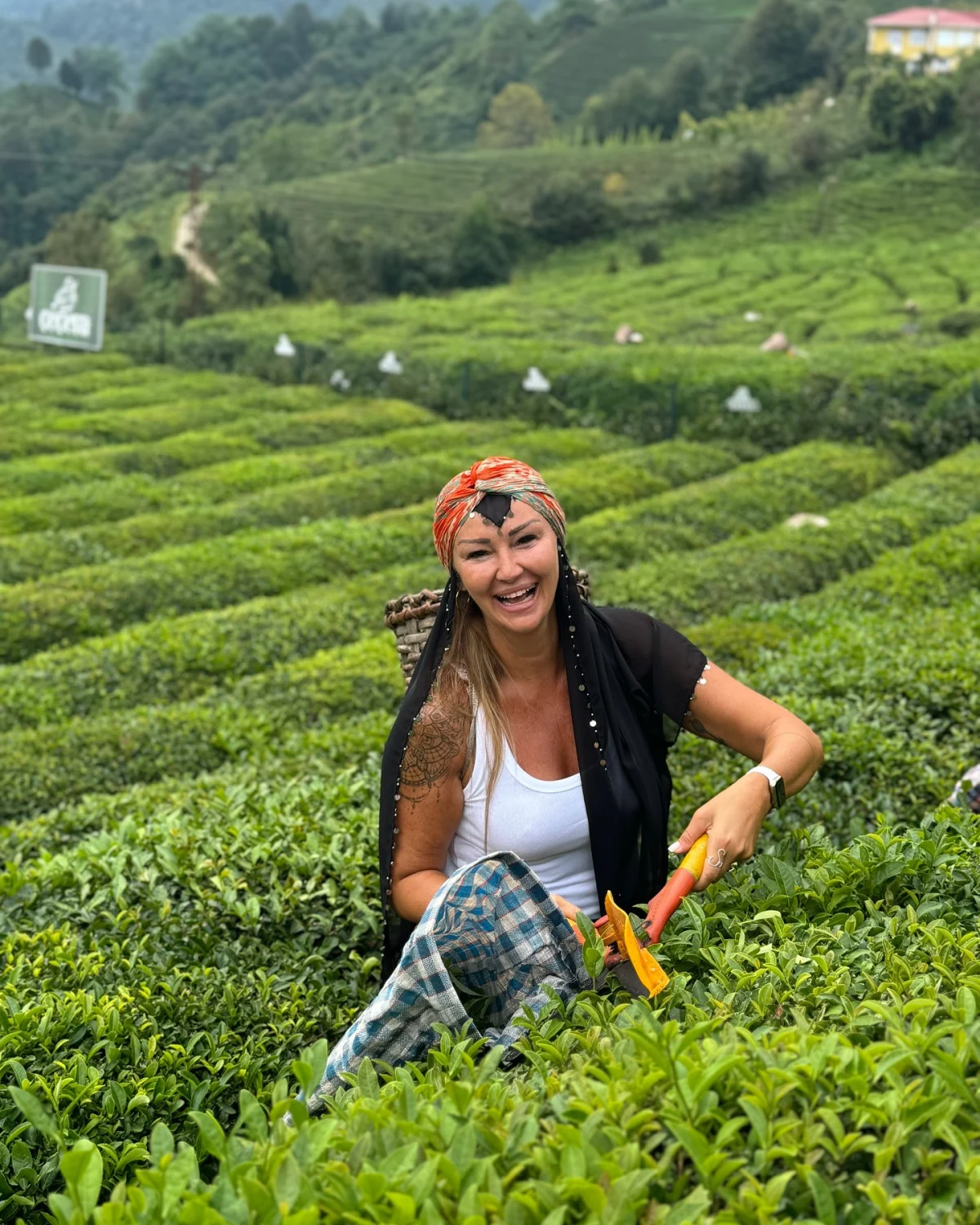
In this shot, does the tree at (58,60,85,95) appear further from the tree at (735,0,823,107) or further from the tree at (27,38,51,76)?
the tree at (735,0,823,107)

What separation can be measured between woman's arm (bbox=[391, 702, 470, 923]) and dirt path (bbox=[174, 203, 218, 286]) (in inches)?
1676

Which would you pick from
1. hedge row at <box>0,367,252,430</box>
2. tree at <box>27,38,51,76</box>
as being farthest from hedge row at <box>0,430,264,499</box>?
tree at <box>27,38,51,76</box>

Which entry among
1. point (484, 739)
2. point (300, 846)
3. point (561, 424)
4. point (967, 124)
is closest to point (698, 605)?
point (300, 846)

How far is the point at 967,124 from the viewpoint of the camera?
43.2 m

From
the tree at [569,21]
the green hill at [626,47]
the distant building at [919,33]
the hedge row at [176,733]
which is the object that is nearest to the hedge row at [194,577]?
the hedge row at [176,733]

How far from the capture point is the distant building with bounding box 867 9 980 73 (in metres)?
56.8

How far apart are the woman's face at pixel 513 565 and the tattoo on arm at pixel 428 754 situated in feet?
0.85

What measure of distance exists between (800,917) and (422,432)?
17.0 meters

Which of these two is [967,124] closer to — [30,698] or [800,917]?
[30,698]

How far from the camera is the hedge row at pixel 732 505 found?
1205 cm

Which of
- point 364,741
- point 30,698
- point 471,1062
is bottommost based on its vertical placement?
point 30,698

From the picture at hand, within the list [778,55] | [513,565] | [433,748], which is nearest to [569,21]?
[778,55]

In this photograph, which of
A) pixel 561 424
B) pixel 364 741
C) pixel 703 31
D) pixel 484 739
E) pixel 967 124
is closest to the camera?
pixel 484 739

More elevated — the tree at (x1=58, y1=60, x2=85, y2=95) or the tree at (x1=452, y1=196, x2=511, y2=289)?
the tree at (x1=58, y1=60, x2=85, y2=95)
